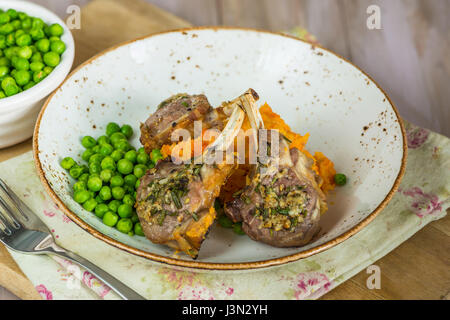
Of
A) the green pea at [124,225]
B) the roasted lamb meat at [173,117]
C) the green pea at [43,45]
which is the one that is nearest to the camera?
the green pea at [124,225]

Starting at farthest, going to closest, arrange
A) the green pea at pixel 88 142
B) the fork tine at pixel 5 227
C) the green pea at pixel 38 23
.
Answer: the green pea at pixel 38 23 → the green pea at pixel 88 142 → the fork tine at pixel 5 227

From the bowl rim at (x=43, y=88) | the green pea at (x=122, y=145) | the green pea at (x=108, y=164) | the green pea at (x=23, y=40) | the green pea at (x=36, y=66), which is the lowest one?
the green pea at (x=108, y=164)

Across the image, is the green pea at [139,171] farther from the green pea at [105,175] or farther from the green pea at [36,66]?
the green pea at [36,66]

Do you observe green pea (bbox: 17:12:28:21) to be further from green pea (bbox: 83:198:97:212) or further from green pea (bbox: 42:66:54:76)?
green pea (bbox: 83:198:97:212)

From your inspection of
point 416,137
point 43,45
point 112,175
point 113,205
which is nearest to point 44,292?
point 113,205

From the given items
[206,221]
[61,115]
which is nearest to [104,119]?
[61,115]

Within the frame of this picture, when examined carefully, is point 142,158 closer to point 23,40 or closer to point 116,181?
point 116,181

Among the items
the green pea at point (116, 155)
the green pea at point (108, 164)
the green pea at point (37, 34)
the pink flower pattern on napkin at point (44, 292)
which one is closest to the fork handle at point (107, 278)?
the pink flower pattern on napkin at point (44, 292)
